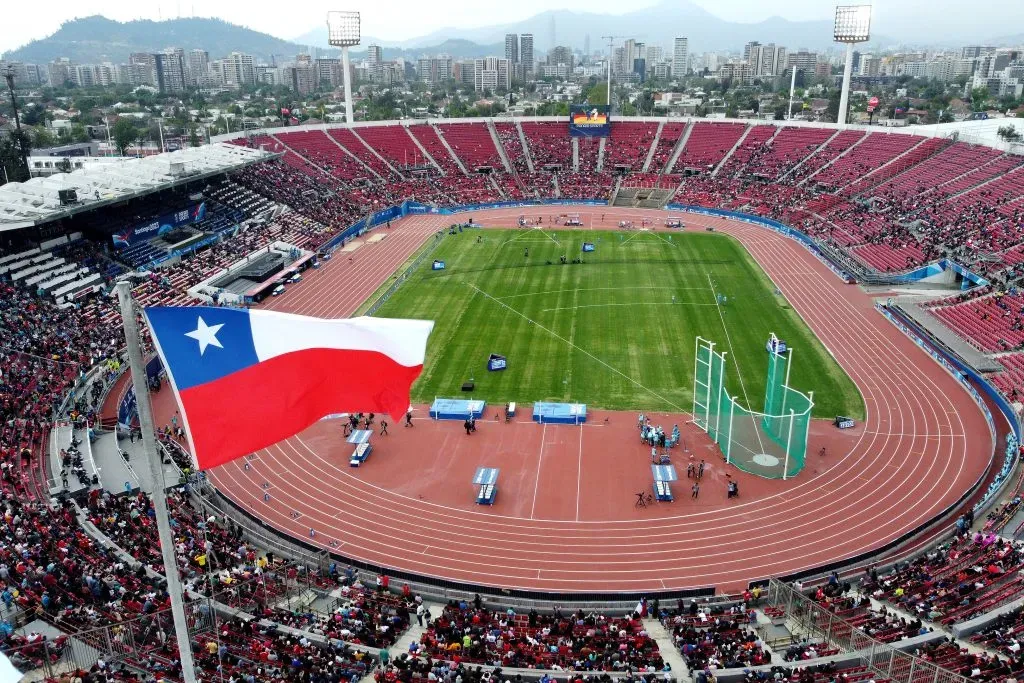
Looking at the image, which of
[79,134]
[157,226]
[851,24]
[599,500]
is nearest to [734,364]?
[599,500]

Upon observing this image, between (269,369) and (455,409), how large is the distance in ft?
75.7

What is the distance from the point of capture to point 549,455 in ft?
100

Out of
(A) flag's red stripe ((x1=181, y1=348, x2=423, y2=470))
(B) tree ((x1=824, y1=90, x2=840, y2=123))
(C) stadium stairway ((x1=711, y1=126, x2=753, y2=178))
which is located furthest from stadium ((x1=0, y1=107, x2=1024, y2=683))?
(B) tree ((x1=824, y1=90, x2=840, y2=123))

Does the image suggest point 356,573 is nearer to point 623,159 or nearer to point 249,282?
point 249,282

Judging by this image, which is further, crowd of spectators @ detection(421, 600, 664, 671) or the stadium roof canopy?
the stadium roof canopy

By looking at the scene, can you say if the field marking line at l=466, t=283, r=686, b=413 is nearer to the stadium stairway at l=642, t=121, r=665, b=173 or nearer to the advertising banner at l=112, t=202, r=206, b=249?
the advertising banner at l=112, t=202, r=206, b=249

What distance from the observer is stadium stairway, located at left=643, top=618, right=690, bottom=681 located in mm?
17812

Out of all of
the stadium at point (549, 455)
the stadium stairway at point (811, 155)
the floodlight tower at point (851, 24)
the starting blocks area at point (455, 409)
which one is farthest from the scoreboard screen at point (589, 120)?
the starting blocks area at point (455, 409)

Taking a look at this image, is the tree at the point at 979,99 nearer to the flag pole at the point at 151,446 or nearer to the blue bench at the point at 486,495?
the blue bench at the point at 486,495

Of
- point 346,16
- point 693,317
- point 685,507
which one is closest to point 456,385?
point 685,507

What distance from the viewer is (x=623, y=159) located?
299 feet

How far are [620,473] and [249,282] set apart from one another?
110 ft

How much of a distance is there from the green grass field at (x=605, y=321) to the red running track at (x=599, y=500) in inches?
124

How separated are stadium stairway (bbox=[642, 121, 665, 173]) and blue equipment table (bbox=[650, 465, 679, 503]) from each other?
64.5 metres
